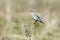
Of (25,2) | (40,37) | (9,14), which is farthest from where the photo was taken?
(25,2)

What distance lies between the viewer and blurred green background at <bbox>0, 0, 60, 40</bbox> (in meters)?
5.25

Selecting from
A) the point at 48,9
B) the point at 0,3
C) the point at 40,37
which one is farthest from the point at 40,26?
the point at 0,3

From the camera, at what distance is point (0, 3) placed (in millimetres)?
6656

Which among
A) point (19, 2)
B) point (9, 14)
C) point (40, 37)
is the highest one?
point (19, 2)

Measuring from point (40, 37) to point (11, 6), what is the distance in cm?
166

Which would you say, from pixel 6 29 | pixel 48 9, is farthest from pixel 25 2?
pixel 6 29

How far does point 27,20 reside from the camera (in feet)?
18.9

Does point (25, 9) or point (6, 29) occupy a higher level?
point (25, 9)

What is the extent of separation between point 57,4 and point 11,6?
0.95 meters

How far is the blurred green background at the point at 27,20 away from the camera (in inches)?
207

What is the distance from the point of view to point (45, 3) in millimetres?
6707

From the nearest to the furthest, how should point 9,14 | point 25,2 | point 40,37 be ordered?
1. point 40,37
2. point 9,14
3. point 25,2

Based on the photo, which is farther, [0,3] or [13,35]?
[0,3]

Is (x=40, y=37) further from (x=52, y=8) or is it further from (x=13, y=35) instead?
(x=52, y=8)
